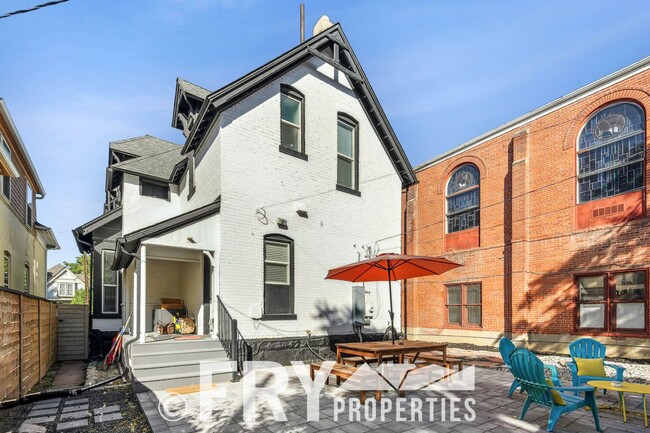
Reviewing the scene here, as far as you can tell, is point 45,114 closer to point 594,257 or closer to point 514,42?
point 514,42

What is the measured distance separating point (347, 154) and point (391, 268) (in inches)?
184

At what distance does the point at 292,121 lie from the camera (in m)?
9.88

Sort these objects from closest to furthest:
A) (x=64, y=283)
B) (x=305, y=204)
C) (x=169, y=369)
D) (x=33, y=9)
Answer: (x=33, y=9) < (x=169, y=369) < (x=305, y=204) < (x=64, y=283)

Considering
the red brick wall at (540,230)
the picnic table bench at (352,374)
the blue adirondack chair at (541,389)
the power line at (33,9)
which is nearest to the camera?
the power line at (33,9)

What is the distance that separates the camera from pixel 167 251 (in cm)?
892

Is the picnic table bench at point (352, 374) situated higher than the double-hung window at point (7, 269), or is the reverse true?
the double-hung window at point (7, 269)

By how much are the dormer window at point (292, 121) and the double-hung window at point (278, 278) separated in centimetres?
236

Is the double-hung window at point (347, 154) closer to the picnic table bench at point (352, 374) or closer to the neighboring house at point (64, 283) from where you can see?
the picnic table bench at point (352, 374)

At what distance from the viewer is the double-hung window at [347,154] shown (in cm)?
1083

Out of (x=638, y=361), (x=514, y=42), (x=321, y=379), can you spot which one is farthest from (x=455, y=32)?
(x=638, y=361)

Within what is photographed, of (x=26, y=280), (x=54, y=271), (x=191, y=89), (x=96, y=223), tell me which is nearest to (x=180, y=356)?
(x=96, y=223)

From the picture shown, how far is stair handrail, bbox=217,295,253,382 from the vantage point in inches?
290

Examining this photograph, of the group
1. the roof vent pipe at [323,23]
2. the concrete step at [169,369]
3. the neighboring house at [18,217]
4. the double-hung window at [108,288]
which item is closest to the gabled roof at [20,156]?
the neighboring house at [18,217]

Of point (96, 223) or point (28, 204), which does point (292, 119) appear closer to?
point (96, 223)
